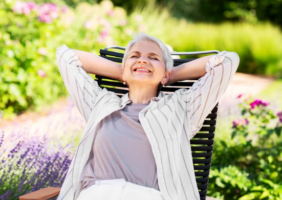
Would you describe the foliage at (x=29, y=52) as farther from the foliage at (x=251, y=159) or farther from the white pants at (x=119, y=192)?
the white pants at (x=119, y=192)

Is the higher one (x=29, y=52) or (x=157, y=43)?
(x=157, y=43)

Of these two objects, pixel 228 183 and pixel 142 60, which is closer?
pixel 142 60

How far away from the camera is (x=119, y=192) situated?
6.66 ft

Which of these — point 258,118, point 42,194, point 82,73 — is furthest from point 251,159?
point 42,194

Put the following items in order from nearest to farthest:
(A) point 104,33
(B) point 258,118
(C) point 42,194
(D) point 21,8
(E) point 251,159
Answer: (C) point 42,194, (B) point 258,118, (E) point 251,159, (D) point 21,8, (A) point 104,33

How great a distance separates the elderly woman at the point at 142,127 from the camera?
2.16m

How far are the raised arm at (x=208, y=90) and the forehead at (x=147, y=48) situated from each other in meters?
0.32

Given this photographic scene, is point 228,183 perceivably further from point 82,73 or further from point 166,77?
point 82,73

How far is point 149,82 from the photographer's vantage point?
236cm

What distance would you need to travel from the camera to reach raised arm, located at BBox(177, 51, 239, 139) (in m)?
2.29

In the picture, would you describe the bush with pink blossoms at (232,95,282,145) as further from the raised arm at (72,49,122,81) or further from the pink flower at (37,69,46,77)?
the pink flower at (37,69,46,77)

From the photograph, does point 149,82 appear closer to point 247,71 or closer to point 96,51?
point 96,51

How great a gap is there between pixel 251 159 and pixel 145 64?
83.7 inches

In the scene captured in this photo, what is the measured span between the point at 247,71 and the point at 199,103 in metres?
9.58
